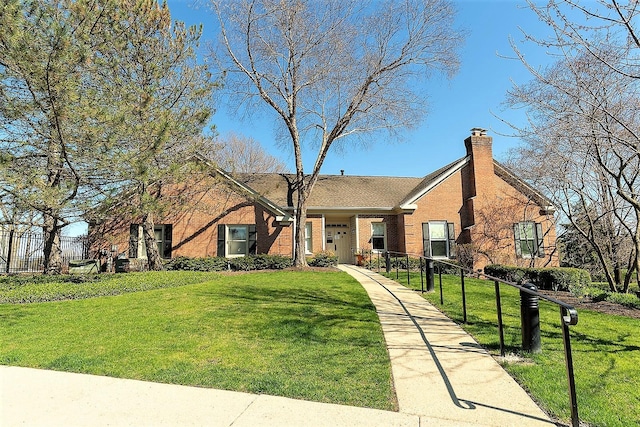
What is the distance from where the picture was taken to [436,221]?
779 inches

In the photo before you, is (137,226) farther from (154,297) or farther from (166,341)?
(166,341)

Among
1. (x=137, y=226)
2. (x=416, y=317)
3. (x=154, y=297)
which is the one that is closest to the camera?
(x=416, y=317)

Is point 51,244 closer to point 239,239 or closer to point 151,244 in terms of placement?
point 151,244

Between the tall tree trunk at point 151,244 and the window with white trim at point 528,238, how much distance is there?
1730 cm

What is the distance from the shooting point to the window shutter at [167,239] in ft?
59.1

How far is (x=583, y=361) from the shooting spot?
4809 millimetres

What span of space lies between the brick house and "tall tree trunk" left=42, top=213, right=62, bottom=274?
9.93 feet

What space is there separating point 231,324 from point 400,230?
14.9m

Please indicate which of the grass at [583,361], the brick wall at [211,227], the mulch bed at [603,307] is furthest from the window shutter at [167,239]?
the mulch bed at [603,307]

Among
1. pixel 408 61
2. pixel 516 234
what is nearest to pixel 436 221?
pixel 516 234

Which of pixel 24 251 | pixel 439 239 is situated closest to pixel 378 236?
pixel 439 239

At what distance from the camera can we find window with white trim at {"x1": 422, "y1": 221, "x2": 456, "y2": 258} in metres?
19.6

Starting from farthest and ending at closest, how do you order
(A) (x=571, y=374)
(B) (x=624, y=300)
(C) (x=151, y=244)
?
(C) (x=151, y=244)
(B) (x=624, y=300)
(A) (x=571, y=374)

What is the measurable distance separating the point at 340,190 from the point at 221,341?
1687 centimetres
